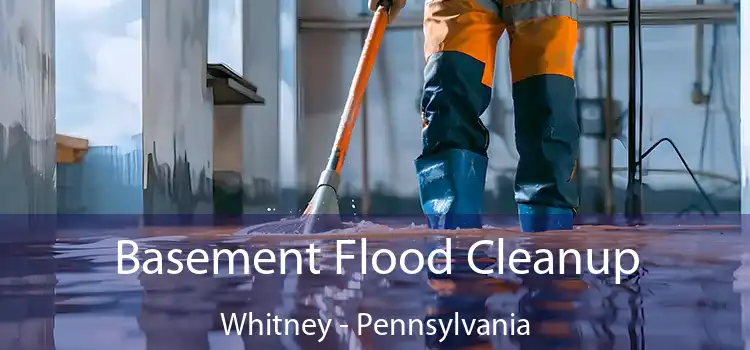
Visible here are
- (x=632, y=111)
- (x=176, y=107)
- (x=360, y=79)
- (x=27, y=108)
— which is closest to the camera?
(x=27, y=108)

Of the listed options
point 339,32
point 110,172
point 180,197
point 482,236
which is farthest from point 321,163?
point 482,236

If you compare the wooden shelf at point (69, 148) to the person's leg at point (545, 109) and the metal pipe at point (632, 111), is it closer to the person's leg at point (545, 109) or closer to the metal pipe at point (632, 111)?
the person's leg at point (545, 109)

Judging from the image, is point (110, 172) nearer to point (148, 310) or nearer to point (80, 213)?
point (80, 213)

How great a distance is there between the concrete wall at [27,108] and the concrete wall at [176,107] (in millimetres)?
421

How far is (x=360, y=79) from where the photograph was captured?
1.36m

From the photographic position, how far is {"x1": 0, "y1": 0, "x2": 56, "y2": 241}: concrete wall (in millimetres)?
964

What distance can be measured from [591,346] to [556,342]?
2cm

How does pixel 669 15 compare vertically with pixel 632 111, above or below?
above

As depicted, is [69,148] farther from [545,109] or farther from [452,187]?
[545,109]

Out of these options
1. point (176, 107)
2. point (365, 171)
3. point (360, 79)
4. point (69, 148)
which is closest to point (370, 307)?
point (360, 79)

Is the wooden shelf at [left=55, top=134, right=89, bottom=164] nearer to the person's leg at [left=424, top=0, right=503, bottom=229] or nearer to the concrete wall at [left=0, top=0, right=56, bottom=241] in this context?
the concrete wall at [left=0, top=0, right=56, bottom=241]

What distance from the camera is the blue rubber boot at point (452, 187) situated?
3.39ft

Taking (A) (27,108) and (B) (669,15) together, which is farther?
(B) (669,15)

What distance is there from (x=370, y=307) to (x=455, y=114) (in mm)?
597
